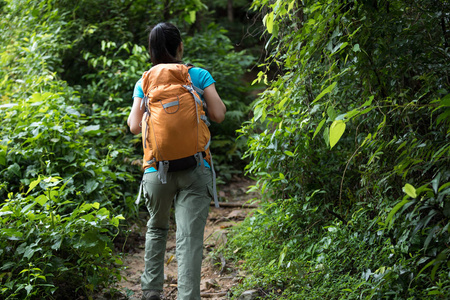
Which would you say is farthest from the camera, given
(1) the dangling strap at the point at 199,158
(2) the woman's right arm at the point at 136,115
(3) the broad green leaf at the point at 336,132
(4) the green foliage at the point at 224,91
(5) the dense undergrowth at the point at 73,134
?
(4) the green foliage at the point at 224,91

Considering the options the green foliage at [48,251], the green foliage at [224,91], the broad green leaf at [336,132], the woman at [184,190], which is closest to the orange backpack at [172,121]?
the woman at [184,190]

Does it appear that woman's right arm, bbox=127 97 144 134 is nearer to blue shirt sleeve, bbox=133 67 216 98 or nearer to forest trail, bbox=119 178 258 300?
blue shirt sleeve, bbox=133 67 216 98

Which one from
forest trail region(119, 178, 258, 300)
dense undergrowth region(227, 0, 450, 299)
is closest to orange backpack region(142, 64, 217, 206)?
dense undergrowth region(227, 0, 450, 299)

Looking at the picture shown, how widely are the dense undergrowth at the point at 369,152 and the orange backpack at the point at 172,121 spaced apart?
1.76 feet

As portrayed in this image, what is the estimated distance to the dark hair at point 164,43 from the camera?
10.9 feet

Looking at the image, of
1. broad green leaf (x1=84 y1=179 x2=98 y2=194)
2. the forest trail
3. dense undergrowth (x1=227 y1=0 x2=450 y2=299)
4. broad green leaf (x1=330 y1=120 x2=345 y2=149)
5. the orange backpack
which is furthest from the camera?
broad green leaf (x1=84 y1=179 x2=98 y2=194)

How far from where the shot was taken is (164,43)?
332 cm

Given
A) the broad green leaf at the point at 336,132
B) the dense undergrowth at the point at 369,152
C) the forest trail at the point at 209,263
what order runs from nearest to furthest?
the broad green leaf at the point at 336,132
the dense undergrowth at the point at 369,152
the forest trail at the point at 209,263

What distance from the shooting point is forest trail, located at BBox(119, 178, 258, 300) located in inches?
164

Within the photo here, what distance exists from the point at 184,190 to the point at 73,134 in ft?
7.86

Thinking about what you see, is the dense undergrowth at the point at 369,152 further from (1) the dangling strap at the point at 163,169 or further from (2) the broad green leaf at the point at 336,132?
(1) the dangling strap at the point at 163,169

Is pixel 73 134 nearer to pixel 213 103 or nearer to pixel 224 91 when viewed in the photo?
pixel 213 103

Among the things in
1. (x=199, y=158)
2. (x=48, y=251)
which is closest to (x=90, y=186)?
(x=48, y=251)

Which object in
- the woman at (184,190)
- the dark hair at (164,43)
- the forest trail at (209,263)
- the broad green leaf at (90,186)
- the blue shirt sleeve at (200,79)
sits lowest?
the forest trail at (209,263)
